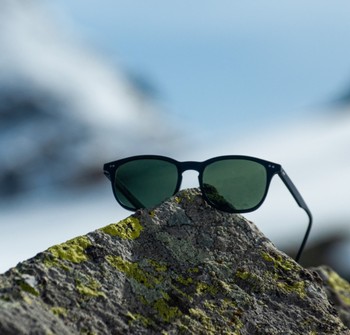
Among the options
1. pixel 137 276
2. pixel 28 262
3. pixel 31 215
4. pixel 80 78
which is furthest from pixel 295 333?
pixel 80 78

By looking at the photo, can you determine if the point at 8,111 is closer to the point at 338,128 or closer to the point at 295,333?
the point at 338,128

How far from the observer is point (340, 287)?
3.12 m

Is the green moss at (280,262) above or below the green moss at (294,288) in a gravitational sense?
above

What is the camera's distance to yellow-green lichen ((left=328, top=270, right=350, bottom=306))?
3.00 m

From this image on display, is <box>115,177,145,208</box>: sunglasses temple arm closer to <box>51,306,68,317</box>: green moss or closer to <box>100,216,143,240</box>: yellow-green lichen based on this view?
<box>100,216,143,240</box>: yellow-green lichen

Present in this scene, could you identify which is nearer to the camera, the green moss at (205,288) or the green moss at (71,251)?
the green moss at (71,251)

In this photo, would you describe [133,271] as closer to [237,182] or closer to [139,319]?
[139,319]

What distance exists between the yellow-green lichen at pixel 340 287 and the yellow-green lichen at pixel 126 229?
128 centimetres

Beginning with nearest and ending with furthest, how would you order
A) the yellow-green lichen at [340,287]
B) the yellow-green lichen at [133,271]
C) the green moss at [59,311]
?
the green moss at [59,311]
the yellow-green lichen at [133,271]
the yellow-green lichen at [340,287]

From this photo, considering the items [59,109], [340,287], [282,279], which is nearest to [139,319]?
[282,279]

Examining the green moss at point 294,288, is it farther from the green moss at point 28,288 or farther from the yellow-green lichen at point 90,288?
the green moss at point 28,288

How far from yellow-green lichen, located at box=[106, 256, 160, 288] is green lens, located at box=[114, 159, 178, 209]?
61cm

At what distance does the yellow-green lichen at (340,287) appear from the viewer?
3.00m

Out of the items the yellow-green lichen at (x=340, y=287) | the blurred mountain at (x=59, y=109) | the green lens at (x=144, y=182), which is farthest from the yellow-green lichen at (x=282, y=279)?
the blurred mountain at (x=59, y=109)
